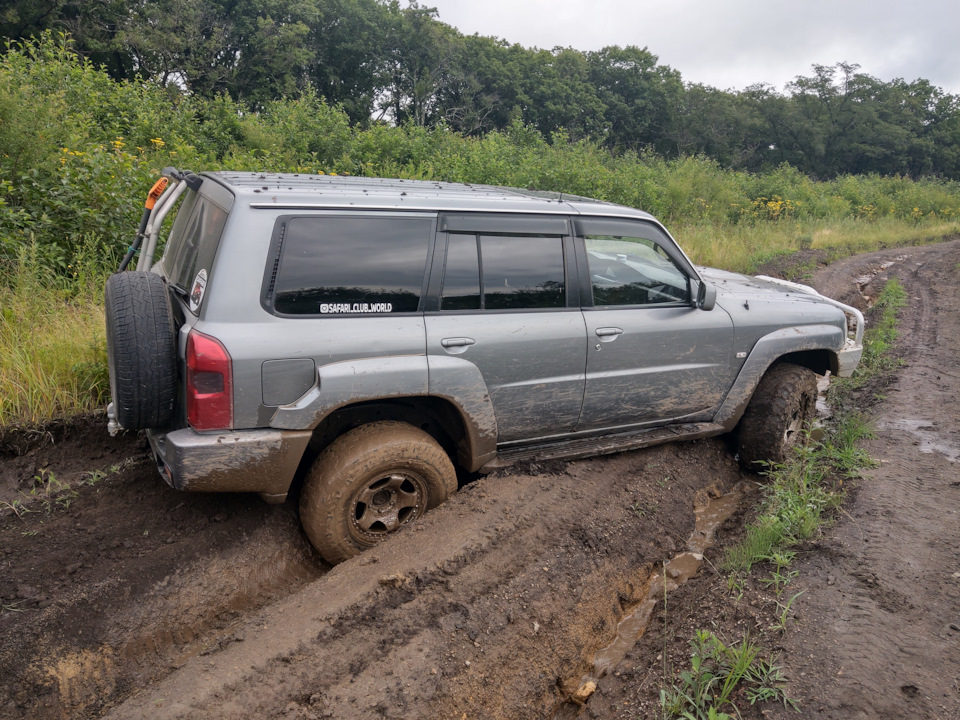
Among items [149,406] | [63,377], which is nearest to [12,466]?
[63,377]

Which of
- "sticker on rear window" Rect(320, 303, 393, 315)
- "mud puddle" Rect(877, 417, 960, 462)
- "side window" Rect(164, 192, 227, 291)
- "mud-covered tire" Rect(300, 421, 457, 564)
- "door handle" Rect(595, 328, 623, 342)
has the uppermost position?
"side window" Rect(164, 192, 227, 291)

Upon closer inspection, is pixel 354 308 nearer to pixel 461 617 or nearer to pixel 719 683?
pixel 461 617

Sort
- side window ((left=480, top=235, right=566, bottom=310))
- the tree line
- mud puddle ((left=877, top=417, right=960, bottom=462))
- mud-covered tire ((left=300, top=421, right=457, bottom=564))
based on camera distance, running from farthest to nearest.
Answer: the tree line, mud puddle ((left=877, top=417, right=960, bottom=462)), side window ((left=480, top=235, right=566, bottom=310)), mud-covered tire ((left=300, top=421, right=457, bottom=564))

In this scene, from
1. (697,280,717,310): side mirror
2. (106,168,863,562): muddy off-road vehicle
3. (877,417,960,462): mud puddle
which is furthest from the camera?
(877,417,960,462): mud puddle

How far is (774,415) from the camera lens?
486 centimetres

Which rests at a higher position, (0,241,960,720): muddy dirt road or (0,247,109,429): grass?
(0,247,109,429): grass

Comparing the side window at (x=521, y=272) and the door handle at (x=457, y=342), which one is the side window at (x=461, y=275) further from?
the door handle at (x=457, y=342)

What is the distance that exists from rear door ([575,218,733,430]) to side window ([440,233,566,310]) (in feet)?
0.74

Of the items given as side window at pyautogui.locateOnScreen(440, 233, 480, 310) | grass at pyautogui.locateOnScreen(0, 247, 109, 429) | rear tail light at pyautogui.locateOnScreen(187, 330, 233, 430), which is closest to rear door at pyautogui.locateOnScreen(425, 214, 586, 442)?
side window at pyautogui.locateOnScreen(440, 233, 480, 310)

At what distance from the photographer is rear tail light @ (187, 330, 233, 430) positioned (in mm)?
2994

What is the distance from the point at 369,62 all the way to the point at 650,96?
17225 mm

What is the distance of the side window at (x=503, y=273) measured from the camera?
12.0 ft

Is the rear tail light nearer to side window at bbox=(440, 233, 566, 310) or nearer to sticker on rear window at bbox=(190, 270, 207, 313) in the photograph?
sticker on rear window at bbox=(190, 270, 207, 313)

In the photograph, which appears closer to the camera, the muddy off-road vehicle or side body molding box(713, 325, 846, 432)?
the muddy off-road vehicle
